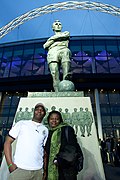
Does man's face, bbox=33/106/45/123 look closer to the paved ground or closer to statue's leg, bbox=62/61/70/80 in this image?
statue's leg, bbox=62/61/70/80

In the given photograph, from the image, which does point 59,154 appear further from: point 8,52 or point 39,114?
point 8,52

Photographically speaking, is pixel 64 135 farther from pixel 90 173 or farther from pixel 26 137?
pixel 90 173

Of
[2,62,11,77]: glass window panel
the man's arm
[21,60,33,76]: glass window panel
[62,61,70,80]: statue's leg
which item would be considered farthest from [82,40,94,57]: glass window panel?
the man's arm

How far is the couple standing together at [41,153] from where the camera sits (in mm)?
1726

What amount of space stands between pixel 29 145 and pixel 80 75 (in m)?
17.4

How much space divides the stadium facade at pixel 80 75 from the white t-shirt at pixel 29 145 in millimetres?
16744

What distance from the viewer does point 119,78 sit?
741 inches

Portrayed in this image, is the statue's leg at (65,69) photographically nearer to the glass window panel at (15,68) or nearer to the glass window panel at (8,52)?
the glass window panel at (15,68)

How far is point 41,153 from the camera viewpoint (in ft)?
6.04

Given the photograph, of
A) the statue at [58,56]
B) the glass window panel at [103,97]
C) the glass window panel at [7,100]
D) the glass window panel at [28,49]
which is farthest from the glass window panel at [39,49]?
the statue at [58,56]

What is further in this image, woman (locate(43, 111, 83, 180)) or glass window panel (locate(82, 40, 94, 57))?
glass window panel (locate(82, 40, 94, 57))

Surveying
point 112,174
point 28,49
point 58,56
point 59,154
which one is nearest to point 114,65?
point 28,49

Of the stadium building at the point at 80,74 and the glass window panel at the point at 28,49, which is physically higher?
the glass window panel at the point at 28,49

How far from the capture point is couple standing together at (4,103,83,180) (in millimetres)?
1726
